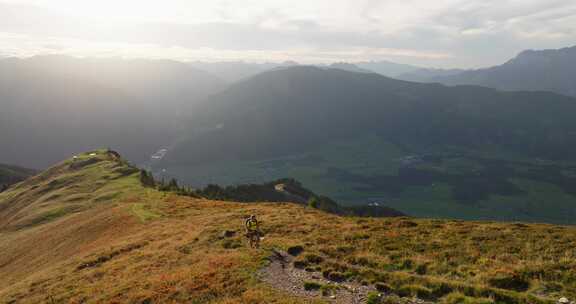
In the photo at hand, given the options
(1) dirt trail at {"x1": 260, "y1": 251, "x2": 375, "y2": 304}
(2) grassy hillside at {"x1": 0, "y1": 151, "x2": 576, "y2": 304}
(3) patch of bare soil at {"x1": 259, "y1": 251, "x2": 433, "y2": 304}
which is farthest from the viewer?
(2) grassy hillside at {"x1": 0, "y1": 151, "x2": 576, "y2": 304}

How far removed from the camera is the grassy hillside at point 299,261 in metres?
21.0

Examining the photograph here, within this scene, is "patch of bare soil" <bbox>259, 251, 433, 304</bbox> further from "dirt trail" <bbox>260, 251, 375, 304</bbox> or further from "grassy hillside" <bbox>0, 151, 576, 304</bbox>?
"grassy hillside" <bbox>0, 151, 576, 304</bbox>

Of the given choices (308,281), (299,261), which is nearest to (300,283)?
(308,281)

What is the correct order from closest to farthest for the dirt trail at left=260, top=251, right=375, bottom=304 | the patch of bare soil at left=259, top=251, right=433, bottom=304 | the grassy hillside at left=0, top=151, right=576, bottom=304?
the patch of bare soil at left=259, top=251, right=433, bottom=304, the dirt trail at left=260, top=251, right=375, bottom=304, the grassy hillside at left=0, top=151, right=576, bottom=304

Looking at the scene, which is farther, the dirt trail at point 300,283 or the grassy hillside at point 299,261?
the grassy hillside at point 299,261

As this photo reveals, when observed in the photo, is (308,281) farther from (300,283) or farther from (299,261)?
(299,261)

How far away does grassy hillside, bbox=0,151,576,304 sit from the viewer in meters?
21.0

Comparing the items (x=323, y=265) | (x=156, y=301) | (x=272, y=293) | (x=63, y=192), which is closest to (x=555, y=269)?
(x=323, y=265)

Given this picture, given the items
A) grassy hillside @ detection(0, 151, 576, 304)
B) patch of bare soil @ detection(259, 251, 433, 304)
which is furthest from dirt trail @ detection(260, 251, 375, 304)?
grassy hillside @ detection(0, 151, 576, 304)

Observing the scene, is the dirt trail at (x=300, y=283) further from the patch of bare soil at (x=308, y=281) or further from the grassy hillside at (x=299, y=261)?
the grassy hillside at (x=299, y=261)

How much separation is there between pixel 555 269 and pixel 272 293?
631 inches

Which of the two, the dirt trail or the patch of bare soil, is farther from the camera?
the dirt trail

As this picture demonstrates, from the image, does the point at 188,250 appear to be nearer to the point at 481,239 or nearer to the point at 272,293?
the point at 272,293

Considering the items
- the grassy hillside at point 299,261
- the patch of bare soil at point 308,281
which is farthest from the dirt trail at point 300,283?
the grassy hillside at point 299,261
